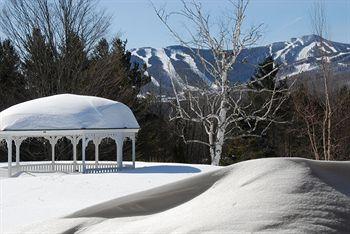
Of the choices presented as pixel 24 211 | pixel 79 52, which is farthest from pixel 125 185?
pixel 79 52

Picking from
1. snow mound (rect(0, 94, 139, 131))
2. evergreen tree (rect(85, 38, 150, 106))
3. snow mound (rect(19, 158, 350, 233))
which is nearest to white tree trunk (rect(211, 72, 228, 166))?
snow mound (rect(0, 94, 139, 131))

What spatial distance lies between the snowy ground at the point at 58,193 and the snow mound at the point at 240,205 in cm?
368

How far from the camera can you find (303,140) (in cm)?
3450

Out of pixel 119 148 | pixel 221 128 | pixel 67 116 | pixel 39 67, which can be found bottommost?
pixel 119 148

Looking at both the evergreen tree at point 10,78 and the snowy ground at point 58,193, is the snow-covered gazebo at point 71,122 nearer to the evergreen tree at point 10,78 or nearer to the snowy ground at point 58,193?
the snowy ground at point 58,193

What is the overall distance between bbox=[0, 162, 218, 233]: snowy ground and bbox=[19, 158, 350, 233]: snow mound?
12.1ft

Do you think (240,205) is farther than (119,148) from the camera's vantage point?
No

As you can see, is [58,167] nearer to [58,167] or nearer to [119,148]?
[58,167]

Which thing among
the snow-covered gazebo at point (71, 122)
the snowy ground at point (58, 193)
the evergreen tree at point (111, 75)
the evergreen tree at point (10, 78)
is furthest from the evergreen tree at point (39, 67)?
the snowy ground at point (58, 193)

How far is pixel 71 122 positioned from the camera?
16906 millimetres

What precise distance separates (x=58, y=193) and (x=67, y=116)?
7230 millimetres

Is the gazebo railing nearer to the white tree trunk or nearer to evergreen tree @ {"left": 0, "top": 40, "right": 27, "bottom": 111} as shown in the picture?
the white tree trunk

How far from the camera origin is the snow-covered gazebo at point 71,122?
16.9 m

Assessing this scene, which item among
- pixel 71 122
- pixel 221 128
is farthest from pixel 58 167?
pixel 221 128
